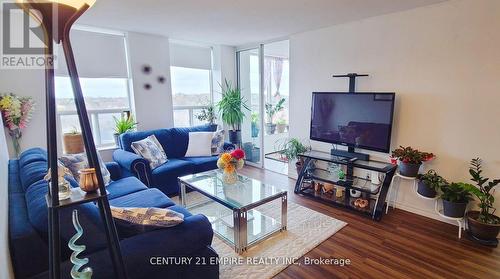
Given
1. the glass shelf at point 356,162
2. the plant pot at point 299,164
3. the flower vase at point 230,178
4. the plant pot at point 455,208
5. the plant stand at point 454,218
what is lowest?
the plant stand at point 454,218

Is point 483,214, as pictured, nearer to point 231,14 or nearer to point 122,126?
point 231,14

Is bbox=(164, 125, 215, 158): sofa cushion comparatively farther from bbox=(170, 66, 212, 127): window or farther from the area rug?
the area rug

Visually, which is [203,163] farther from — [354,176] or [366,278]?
[366,278]

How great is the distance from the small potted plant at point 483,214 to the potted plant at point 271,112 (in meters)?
3.29

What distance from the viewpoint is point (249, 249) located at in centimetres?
237

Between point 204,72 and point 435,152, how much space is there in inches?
155

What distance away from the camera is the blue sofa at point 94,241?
1.21 m

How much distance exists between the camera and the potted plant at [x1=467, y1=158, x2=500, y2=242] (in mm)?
2330

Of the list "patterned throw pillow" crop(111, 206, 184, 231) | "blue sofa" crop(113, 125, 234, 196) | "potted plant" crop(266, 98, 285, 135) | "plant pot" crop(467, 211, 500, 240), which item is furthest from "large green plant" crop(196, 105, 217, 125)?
"plant pot" crop(467, 211, 500, 240)

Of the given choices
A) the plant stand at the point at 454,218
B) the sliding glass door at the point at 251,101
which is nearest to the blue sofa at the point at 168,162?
the sliding glass door at the point at 251,101

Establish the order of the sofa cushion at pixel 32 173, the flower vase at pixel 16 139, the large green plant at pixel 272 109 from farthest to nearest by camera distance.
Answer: the large green plant at pixel 272 109, the flower vase at pixel 16 139, the sofa cushion at pixel 32 173

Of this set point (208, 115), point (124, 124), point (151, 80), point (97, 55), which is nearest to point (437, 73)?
point (208, 115)

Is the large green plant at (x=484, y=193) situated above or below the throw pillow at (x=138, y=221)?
below

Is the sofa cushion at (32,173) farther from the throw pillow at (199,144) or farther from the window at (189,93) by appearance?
the window at (189,93)
